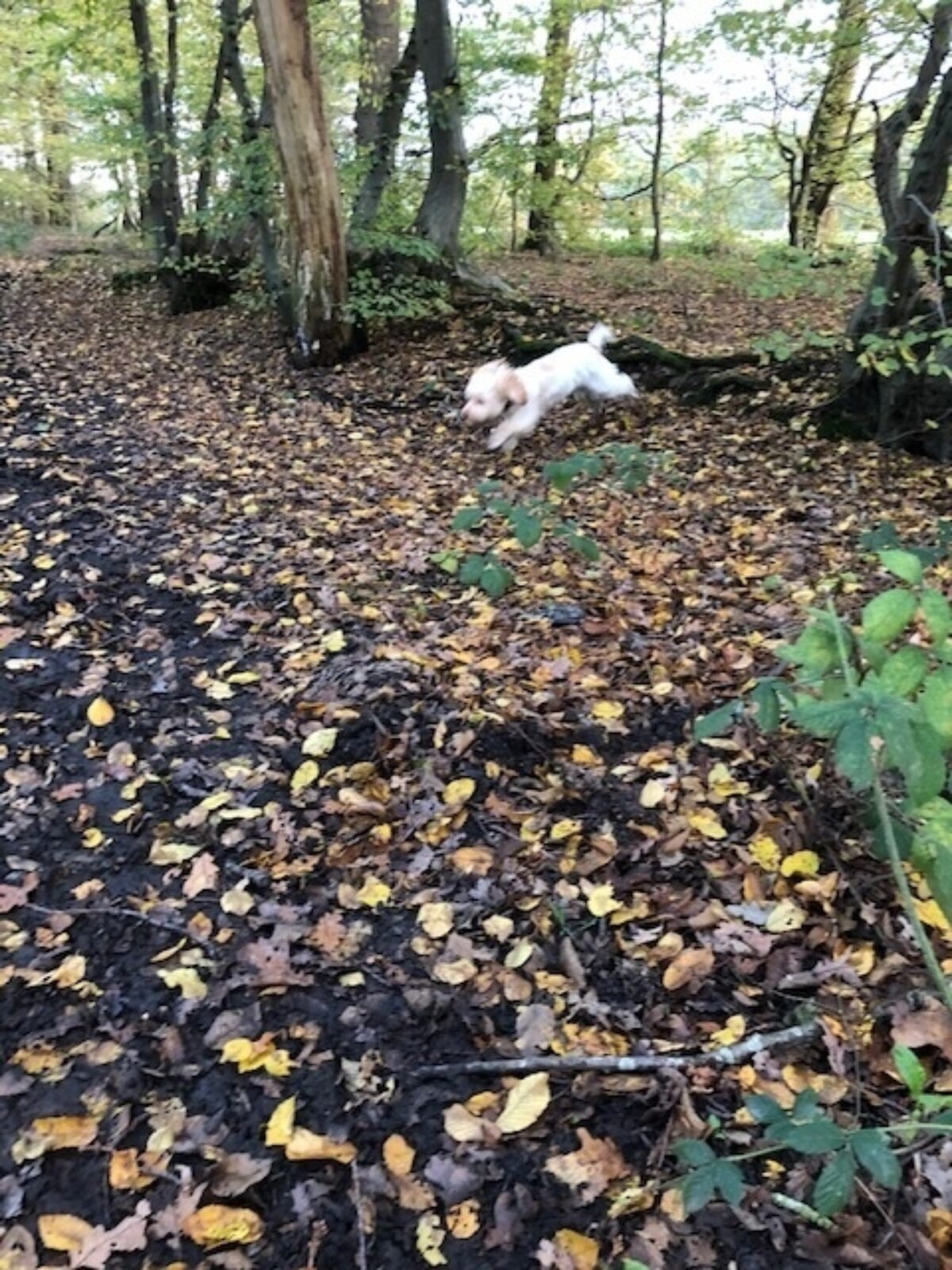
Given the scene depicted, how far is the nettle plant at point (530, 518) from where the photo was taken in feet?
14.9

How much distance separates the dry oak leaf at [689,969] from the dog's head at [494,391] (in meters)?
5.00

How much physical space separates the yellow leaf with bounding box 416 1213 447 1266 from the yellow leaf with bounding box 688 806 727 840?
150 centimetres

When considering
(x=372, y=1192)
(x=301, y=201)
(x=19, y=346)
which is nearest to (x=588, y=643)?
(x=372, y=1192)

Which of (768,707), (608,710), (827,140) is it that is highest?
(827,140)

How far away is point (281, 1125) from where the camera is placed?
2363mm

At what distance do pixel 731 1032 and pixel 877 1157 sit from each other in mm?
788

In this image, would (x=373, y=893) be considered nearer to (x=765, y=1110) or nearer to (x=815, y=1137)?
(x=765, y=1110)

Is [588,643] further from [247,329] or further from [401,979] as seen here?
[247,329]

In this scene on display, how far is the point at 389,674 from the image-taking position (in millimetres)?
4184

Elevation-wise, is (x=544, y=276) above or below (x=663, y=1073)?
above

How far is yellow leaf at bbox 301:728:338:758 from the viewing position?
3775 mm

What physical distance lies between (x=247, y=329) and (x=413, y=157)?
294cm

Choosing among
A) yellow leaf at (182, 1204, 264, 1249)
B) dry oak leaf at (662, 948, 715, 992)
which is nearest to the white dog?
dry oak leaf at (662, 948, 715, 992)

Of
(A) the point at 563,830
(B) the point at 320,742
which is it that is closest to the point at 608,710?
(A) the point at 563,830
